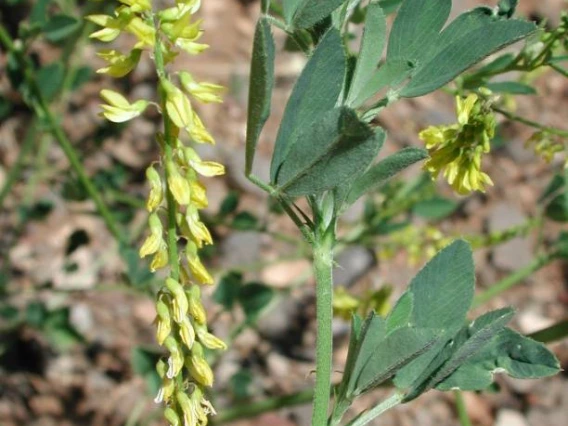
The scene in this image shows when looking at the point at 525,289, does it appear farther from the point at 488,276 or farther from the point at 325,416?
the point at 325,416

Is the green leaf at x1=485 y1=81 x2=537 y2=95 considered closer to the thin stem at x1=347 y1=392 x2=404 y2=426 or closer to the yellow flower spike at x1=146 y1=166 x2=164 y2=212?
the thin stem at x1=347 y1=392 x2=404 y2=426

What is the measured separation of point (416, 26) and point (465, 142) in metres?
0.15

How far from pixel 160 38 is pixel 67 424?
186cm

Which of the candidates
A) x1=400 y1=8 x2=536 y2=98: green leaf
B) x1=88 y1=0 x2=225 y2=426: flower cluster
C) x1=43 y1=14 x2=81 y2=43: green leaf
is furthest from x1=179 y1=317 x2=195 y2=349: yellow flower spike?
x1=43 y1=14 x2=81 y2=43: green leaf

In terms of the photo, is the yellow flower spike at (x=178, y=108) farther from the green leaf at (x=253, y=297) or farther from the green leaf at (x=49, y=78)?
the green leaf at (x=49, y=78)

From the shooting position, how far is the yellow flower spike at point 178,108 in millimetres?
877

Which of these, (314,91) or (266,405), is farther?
(266,405)

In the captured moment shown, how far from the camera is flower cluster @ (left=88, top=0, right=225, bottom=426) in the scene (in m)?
0.90

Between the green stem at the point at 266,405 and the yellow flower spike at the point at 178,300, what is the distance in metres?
0.92

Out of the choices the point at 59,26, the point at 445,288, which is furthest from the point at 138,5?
the point at 59,26

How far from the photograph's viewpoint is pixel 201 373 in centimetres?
99

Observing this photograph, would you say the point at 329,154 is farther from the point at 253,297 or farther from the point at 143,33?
the point at 253,297

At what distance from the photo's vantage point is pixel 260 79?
2.89 ft

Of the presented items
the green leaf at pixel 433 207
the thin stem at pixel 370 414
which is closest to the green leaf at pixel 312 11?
the thin stem at pixel 370 414
